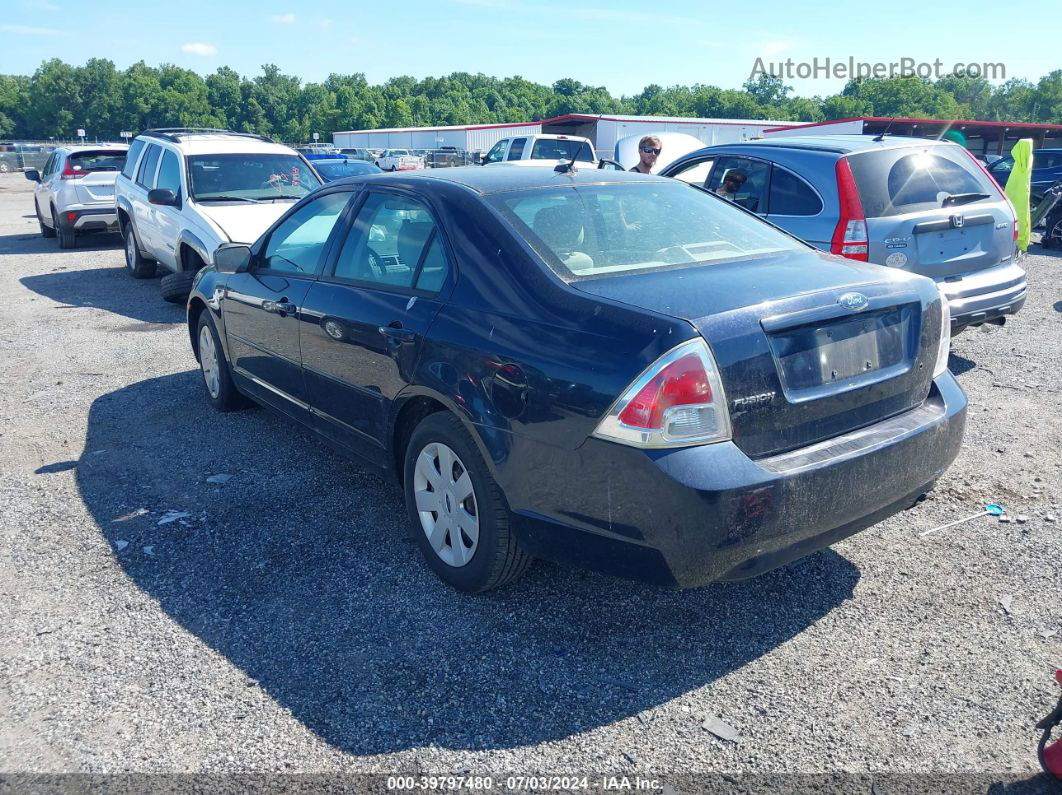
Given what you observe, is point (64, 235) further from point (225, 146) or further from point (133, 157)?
point (225, 146)

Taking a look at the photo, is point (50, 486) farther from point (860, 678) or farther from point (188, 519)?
point (860, 678)

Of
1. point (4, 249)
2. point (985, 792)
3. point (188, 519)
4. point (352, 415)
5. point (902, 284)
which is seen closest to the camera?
point (985, 792)

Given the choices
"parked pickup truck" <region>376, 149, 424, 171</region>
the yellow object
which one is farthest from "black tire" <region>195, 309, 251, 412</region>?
"parked pickup truck" <region>376, 149, 424, 171</region>

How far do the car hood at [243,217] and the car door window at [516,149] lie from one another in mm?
13979

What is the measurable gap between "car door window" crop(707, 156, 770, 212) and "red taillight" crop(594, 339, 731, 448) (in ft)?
14.6

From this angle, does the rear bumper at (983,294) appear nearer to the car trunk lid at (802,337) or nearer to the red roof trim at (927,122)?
the car trunk lid at (802,337)

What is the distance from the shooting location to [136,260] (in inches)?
465

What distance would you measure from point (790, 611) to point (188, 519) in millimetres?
2981

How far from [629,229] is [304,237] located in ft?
6.79

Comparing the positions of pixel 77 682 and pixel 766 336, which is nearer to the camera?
pixel 766 336

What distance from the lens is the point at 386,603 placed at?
11.8 feet

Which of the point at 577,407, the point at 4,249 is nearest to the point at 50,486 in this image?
the point at 577,407

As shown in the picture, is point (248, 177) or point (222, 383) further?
point (248, 177)

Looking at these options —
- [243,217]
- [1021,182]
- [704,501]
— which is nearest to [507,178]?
[704,501]
